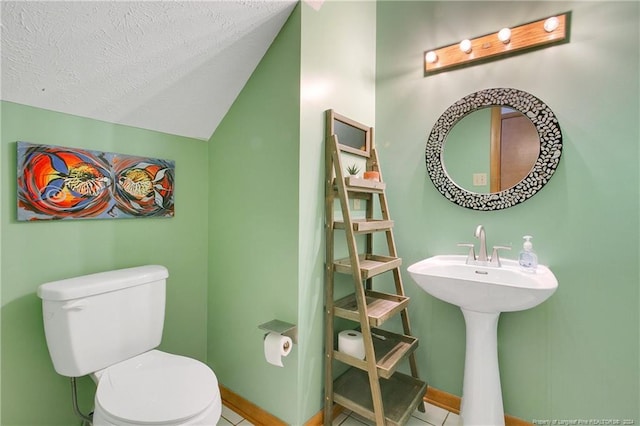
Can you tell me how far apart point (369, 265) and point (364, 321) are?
0.98 feet

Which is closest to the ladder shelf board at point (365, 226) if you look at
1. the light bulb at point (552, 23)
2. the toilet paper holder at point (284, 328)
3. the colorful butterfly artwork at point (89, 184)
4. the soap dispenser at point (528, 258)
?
the toilet paper holder at point (284, 328)

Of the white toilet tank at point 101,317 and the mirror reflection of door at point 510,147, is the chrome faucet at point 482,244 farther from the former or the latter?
the white toilet tank at point 101,317

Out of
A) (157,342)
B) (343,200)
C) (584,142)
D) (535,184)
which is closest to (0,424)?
(157,342)

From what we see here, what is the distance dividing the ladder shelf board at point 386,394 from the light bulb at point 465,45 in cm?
184

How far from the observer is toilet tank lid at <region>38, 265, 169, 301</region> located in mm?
1182

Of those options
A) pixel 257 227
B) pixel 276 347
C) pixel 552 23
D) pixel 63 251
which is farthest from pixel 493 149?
→ pixel 63 251

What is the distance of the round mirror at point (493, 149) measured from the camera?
58.7 inches

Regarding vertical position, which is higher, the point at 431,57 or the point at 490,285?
the point at 431,57

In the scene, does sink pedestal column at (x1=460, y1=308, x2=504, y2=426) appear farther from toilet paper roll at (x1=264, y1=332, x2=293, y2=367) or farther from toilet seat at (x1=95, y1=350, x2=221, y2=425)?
toilet seat at (x1=95, y1=350, x2=221, y2=425)

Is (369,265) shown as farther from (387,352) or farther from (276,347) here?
(276,347)

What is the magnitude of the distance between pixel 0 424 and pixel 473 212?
2324 millimetres

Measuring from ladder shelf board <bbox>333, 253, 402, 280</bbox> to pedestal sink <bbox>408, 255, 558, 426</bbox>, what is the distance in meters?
0.14

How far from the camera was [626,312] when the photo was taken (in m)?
1.34

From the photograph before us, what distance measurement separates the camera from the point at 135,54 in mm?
1265
